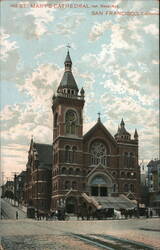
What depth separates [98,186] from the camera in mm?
28656

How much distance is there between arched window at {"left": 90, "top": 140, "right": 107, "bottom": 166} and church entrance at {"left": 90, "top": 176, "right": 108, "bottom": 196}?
6.11 feet

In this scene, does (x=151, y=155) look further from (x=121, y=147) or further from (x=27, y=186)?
(x=121, y=147)

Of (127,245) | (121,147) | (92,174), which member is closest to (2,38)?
(127,245)

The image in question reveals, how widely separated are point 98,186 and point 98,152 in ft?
9.07

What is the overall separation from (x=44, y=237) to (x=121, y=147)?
10017 millimetres

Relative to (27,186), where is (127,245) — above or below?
below

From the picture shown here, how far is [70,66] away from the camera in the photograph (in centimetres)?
817

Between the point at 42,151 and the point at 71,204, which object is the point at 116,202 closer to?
the point at 71,204

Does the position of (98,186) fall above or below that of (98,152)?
below

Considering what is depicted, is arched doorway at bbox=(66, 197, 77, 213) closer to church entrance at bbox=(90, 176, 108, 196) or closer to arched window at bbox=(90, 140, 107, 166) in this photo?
church entrance at bbox=(90, 176, 108, 196)

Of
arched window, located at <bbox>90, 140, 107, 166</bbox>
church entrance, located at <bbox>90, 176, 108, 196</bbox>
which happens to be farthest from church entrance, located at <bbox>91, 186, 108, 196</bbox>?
arched window, located at <bbox>90, 140, 107, 166</bbox>

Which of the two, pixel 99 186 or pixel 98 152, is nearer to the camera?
pixel 98 152

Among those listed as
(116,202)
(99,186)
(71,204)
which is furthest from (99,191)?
(116,202)

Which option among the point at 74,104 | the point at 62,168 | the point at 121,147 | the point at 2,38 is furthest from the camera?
the point at 62,168
